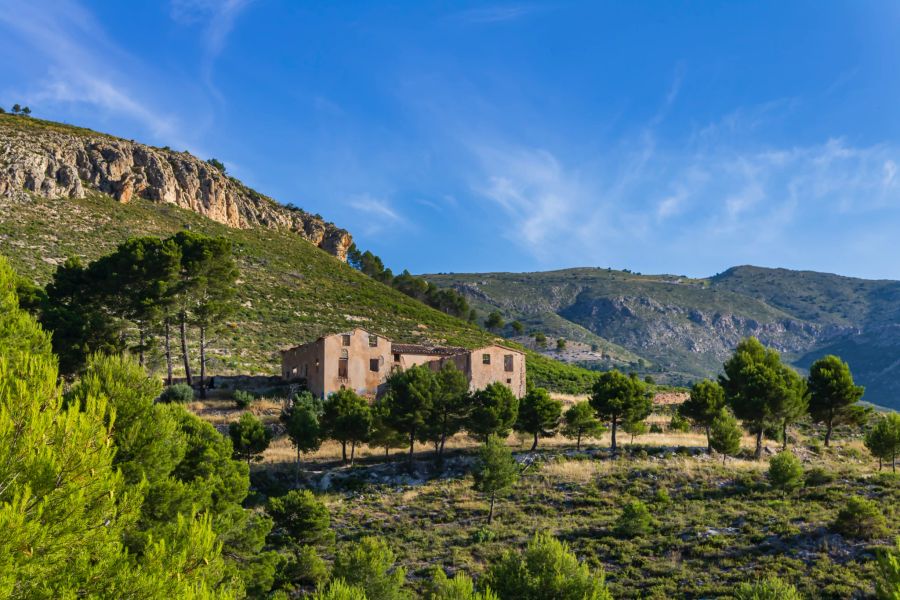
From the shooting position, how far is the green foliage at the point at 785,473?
30219 mm

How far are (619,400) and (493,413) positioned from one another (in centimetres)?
899

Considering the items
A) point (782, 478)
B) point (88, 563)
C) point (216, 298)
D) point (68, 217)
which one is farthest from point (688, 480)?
point (68, 217)

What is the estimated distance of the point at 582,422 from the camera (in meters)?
41.9

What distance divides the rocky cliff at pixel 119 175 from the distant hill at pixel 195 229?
0.56 ft

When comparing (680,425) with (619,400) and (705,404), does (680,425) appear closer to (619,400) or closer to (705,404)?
(705,404)

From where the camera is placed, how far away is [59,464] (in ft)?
25.4

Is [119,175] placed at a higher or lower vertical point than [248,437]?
higher

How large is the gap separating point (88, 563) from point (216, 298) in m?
41.1

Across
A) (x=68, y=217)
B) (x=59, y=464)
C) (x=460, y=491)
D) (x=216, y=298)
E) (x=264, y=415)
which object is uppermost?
(x=68, y=217)

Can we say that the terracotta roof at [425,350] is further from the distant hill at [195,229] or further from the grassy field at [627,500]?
the distant hill at [195,229]

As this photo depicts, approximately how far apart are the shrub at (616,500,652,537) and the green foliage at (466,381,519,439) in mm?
13596

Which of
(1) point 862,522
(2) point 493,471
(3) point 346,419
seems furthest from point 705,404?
(3) point 346,419

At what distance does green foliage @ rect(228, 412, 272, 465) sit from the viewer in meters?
34.5

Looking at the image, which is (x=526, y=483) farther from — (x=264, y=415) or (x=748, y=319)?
(x=748, y=319)
